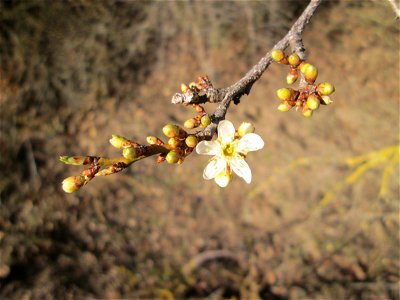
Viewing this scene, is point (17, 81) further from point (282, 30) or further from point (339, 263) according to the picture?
point (339, 263)

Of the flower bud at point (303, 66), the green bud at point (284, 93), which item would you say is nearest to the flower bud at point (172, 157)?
the green bud at point (284, 93)

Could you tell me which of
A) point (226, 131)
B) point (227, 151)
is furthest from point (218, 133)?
point (227, 151)

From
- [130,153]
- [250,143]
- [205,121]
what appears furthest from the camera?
[250,143]

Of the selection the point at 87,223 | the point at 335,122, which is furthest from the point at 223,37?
the point at 87,223

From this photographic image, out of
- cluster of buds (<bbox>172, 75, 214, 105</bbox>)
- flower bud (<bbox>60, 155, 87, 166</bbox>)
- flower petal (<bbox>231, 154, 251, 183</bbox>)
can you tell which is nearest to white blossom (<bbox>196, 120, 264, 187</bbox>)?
flower petal (<bbox>231, 154, 251, 183</bbox>)

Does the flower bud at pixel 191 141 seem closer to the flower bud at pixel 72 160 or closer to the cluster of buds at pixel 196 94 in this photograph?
the cluster of buds at pixel 196 94

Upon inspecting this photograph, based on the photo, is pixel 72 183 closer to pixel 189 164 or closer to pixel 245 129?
pixel 245 129
